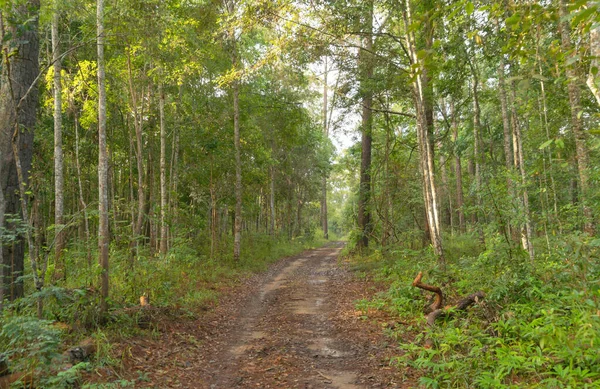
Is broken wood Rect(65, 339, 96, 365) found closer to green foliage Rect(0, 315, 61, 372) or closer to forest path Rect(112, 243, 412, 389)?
forest path Rect(112, 243, 412, 389)

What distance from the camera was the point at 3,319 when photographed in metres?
4.87

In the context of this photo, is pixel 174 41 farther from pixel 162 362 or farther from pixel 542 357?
pixel 542 357

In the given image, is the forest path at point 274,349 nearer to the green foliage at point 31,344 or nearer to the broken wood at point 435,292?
the broken wood at point 435,292

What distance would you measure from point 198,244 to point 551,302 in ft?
49.2

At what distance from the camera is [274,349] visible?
21.4 feet

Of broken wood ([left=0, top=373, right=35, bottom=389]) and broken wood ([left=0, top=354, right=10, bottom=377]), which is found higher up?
broken wood ([left=0, top=354, right=10, bottom=377])

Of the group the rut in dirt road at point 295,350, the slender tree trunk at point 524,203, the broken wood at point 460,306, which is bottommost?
the rut in dirt road at point 295,350

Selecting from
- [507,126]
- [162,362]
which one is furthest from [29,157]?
[507,126]

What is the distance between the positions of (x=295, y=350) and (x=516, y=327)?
3358 millimetres

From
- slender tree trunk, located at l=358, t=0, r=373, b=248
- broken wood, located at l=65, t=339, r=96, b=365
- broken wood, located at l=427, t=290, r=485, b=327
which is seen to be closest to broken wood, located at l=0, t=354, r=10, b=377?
broken wood, located at l=65, t=339, r=96, b=365

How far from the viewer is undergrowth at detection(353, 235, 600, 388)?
422cm

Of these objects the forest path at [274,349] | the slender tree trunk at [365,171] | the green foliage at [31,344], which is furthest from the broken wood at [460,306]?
the slender tree trunk at [365,171]

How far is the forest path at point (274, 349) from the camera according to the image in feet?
17.5

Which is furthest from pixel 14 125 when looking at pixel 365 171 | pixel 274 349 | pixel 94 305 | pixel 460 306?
pixel 365 171
